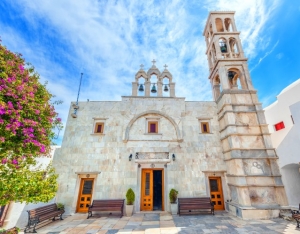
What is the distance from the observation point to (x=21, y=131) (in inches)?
202

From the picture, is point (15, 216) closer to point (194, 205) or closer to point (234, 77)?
point (194, 205)

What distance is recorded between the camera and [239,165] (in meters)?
8.69

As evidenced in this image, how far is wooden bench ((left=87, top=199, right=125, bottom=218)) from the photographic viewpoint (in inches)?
331

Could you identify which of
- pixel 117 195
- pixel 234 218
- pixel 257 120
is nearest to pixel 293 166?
pixel 257 120

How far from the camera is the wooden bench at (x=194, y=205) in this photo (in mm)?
8461

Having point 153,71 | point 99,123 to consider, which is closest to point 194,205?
point 99,123

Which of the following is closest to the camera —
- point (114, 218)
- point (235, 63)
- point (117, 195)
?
point (114, 218)

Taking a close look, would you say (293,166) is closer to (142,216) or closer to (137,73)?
(142,216)

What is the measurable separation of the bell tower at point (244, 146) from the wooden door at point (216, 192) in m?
0.55

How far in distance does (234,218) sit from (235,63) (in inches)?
418

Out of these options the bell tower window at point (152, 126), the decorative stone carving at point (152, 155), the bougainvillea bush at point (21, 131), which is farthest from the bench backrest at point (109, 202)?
the bell tower window at point (152, 126)

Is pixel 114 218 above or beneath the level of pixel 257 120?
beneath

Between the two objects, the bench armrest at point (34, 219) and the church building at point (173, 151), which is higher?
the church building at point (173, 151)

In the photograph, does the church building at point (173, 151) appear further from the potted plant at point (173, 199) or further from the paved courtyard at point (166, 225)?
the paved courtyard at point (166, 225)
